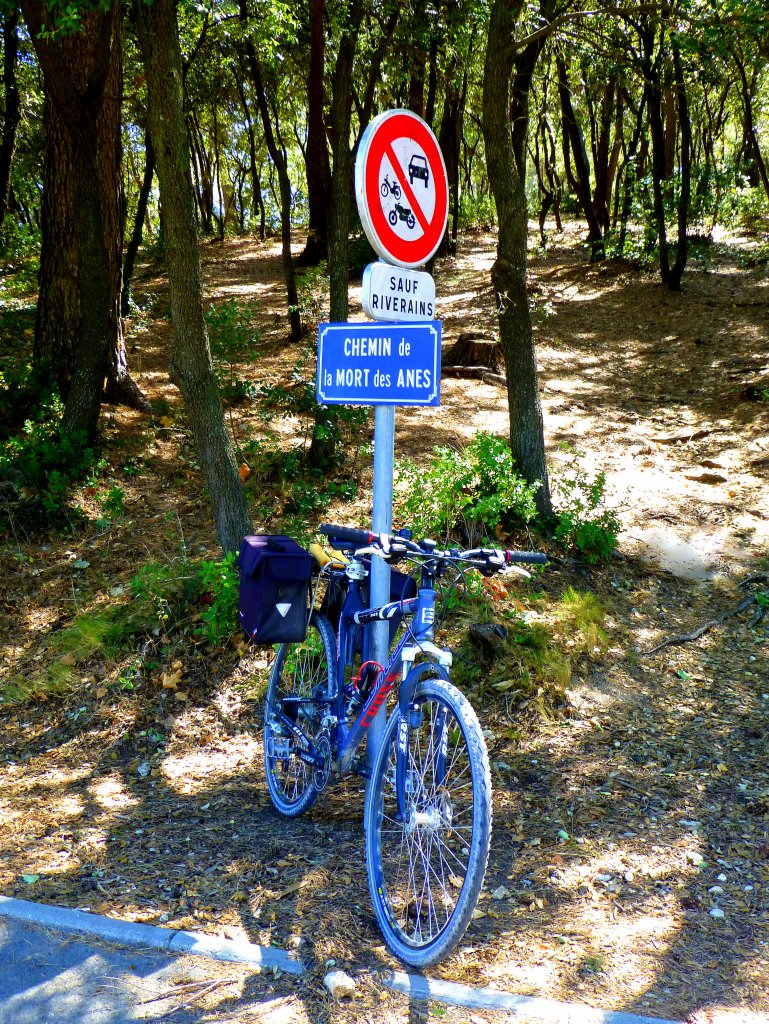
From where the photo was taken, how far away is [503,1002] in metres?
2.63

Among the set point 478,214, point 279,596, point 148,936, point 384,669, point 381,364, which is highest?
point 478,214

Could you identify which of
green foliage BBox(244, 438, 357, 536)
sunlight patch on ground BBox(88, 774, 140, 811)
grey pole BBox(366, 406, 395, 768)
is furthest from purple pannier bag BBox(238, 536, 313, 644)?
green foliage BBox(244, 438, 357, 536)

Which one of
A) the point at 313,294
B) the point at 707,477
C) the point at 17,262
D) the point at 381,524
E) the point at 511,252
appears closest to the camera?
the point at 381,524

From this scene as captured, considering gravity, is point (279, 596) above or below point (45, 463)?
above

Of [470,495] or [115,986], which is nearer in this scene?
[115,986]

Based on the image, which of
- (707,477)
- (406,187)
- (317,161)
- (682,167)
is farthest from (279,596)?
(317,161)

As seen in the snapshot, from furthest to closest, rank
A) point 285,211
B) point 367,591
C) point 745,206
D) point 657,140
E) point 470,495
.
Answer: point 745,206 → point 657,140 → point 285,211 → point 470,495 → point 367,591

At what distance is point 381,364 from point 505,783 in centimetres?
220

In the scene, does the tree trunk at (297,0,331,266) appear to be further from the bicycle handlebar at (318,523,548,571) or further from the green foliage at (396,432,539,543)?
the bicycle handlebar at (318,523,548,571)

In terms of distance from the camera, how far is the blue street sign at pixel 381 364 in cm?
327

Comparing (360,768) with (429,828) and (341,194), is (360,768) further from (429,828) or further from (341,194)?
(341,194)

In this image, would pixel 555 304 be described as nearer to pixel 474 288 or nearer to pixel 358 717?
pixel 474 288

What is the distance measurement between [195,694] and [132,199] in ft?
78.2

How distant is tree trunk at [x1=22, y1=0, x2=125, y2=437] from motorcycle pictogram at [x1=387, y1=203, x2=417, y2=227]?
5241 millimetres
